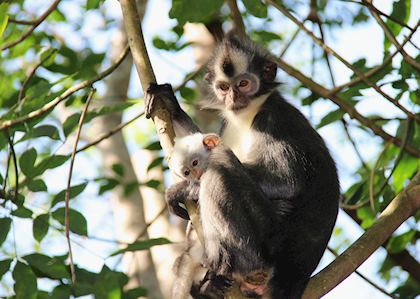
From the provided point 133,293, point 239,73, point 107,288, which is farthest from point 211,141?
point 107,288

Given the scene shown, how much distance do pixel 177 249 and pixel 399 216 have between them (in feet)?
13.5

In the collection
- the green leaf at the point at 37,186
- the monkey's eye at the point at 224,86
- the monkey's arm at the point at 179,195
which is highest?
the monkey's eye at the point at 224,86

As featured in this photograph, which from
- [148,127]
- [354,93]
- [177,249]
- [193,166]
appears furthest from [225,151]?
[148,127]

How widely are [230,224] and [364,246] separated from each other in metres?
0.86

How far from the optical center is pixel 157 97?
474 cm

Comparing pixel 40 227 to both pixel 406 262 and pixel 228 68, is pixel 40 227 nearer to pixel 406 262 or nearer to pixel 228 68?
pixel 228 68

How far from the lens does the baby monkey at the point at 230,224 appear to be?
4.61 meters

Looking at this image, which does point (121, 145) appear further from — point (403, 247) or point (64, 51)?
point (403, 247)

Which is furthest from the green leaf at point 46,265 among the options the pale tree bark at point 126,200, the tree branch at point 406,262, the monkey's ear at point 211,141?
the pale tree bark at point 126,200

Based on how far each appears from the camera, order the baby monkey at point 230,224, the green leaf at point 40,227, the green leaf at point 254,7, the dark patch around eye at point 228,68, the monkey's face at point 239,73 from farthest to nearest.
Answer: the dark patch around eye at point 228,68
the monkey's face at point 239,73
the green leaf at point 40,227
the baby monkey at point 230,224
the green leaf at point 254,7

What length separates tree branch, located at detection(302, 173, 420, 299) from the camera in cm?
443

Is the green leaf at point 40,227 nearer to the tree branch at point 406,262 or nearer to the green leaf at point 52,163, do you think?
the green leaf at point 52,163

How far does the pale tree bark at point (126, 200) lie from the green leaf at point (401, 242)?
3109 mm

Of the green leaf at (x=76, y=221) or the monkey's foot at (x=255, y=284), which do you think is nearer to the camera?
the monkey's foot at (x=255, y=284)
